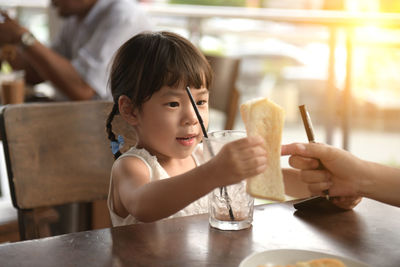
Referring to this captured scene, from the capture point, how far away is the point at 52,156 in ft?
4.99

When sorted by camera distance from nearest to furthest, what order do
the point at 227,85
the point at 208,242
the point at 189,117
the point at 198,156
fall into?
the point at 208,242 < the point at 189,117 < the point at 198,156 < the point at 227,85

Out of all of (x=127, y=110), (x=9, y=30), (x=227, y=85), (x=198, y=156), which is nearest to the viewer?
(x=127, y=110)

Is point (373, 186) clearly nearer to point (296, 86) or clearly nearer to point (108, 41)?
point (108, 41)

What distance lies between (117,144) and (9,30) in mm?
1455

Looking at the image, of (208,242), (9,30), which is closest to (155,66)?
(208,242)

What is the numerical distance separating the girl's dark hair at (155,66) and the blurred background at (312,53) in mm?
1288

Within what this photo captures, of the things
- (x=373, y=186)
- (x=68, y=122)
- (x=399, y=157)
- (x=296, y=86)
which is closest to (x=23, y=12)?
(x=296, y=86)

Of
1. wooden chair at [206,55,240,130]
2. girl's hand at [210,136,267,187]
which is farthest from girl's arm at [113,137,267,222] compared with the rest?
wooden chair at [206,55,240,130]

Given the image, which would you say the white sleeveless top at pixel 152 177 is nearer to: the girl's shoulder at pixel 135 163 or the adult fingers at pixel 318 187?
the girl's shoulder at pixel 135 163

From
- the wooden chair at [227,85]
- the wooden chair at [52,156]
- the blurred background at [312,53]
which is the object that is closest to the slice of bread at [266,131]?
the wooden chair at [52,156]

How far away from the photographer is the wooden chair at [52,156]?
4.68ft

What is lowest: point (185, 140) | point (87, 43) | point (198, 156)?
point (198, 156)

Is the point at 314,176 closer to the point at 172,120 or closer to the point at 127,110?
the point at 172,120

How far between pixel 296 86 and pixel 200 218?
13.9ft
